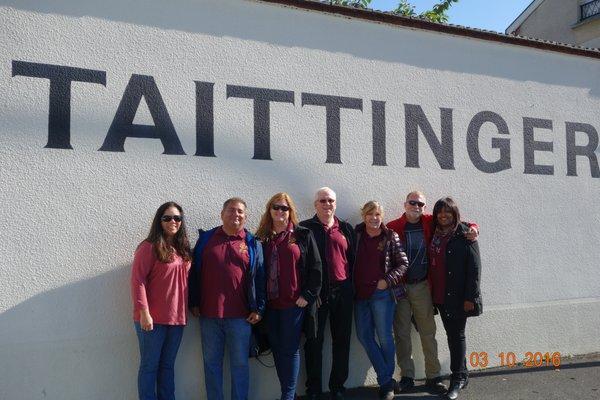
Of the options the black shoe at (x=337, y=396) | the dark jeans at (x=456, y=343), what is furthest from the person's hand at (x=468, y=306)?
the black shoe at (x=337, y=396)

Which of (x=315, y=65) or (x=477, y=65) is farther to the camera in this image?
(x=477, y=65)

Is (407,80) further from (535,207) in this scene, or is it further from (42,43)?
(42,43)

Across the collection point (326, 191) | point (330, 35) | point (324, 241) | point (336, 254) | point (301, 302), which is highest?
point (330, 35)

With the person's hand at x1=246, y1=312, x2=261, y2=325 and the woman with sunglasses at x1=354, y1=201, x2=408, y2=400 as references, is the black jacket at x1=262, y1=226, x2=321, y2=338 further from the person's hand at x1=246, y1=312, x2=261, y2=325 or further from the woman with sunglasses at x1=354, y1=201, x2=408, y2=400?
the woman with sunglasses at x1=354, y1=201, x2=408, y2=400

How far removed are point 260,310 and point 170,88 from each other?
2.03 m

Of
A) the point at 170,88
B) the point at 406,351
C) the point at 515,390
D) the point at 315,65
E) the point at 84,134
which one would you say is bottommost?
the point at 515,390

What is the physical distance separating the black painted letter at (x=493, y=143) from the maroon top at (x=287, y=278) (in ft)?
8.55

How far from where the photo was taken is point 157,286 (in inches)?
170

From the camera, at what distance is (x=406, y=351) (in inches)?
213

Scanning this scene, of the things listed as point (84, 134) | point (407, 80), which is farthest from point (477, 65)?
point (84, 134)

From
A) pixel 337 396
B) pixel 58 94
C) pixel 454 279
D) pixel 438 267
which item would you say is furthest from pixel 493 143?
pixel 58 94

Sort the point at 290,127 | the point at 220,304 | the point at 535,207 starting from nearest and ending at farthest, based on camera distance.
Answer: the point at 220,304 → the point at 290,127 → the point at 535,207

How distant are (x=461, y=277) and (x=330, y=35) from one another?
262 cm

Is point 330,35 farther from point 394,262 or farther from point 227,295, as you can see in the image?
point 227,295
